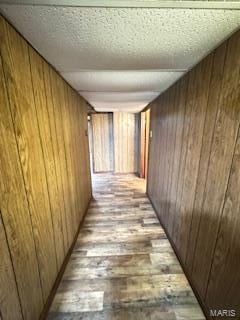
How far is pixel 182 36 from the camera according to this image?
93cm

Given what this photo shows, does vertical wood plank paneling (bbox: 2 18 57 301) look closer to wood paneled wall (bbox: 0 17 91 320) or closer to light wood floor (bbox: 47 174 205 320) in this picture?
wood paneled wall (bbox: 0 17 91 320)

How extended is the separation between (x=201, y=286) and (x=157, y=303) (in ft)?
1.31

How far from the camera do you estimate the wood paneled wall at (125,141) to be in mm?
5004

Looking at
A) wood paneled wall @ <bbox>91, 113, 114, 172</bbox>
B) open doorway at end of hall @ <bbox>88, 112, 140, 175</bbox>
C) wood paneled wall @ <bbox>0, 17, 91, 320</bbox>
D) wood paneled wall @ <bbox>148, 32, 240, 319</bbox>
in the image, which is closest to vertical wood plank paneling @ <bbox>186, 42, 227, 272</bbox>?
wood paneled wall @ <bbox>148, 32, 240, 319</bbox>

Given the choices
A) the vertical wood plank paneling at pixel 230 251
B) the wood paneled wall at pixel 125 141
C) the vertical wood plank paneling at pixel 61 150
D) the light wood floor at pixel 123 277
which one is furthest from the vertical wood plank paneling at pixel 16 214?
the wood paneled wall at pixel 125 141

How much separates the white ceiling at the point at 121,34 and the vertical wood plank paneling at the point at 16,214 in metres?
0.23

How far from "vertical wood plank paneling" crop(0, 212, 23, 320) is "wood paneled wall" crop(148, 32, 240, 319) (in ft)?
4.16

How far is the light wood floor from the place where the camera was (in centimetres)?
126

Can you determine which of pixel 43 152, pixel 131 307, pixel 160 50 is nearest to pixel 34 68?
pixel 43 152

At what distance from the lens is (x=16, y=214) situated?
89cm

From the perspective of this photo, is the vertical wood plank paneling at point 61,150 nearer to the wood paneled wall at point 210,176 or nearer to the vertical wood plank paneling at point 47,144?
the vertical wood plank paneling at point 47,144

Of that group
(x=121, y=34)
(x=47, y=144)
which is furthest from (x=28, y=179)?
(x=121, y=34)

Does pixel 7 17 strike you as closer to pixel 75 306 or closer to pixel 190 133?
pixel 190 133

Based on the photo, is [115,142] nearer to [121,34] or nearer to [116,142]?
[116,142]
